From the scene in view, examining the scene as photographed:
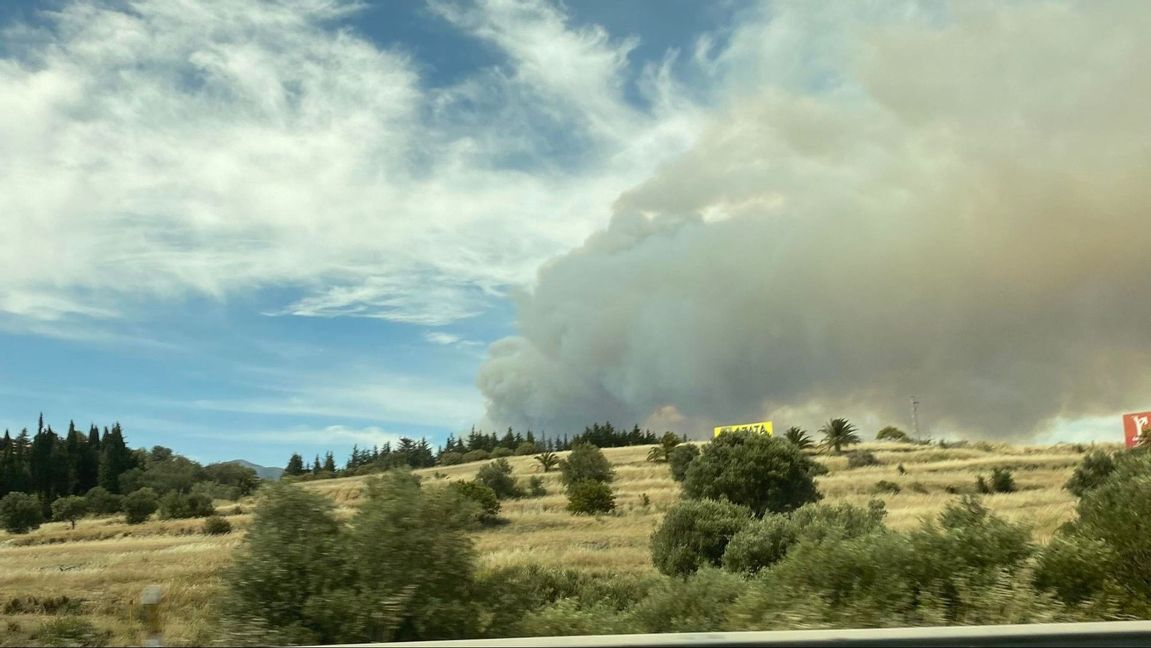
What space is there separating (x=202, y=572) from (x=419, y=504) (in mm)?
16930

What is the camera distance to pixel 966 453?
87000mm

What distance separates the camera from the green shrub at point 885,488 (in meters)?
56.6

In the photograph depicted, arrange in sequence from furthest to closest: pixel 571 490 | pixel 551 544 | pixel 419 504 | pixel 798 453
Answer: pixel 571 490 → pixel 798 453 → pixel 551 544 → pixel 419 504

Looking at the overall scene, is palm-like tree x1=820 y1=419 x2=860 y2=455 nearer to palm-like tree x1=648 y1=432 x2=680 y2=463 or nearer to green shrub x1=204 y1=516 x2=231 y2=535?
palm-like tree x1=648 y1=432 x2=680 y2=463

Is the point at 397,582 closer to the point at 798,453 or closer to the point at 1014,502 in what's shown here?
the point at 798,453

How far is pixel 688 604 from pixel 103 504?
64.2 m

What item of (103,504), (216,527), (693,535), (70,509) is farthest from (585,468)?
(693,535)

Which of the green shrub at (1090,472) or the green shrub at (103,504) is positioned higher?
the green shrub at (103,504)

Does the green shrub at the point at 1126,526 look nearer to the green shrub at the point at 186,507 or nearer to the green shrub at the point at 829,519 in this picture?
the green shrub at the point at 829,519

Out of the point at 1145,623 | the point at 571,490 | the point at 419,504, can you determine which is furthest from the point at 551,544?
the point at 1145,623

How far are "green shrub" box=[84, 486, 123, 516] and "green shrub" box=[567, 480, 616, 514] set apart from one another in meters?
32.2

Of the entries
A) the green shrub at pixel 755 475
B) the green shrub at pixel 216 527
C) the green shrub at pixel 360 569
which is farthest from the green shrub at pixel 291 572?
the green shrub at pixel 216 527

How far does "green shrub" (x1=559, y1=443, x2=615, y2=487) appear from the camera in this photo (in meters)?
69.4

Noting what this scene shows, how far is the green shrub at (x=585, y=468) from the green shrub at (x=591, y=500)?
13.6m
